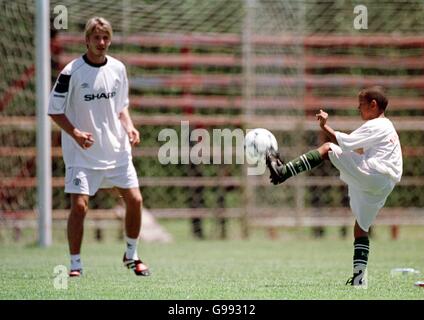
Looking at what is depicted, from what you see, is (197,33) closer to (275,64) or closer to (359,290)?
(275,64)

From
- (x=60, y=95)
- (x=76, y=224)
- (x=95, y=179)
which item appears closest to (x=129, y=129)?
(x=95, y=179)

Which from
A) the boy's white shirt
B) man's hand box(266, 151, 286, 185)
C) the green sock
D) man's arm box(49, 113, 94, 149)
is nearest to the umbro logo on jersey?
man's arm box(49, 113, 94, 149)

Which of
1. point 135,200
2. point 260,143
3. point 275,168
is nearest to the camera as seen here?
point 275,168

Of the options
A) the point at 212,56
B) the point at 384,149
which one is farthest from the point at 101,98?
the point at 212,56

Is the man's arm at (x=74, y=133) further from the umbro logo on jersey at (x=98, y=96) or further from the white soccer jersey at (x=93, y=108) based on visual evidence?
the umbro logo on jersey at (x=98, y=96)

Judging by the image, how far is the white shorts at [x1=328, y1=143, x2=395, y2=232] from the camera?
712cm

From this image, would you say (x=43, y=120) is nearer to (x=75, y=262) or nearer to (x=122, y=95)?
(x=122, y=95)

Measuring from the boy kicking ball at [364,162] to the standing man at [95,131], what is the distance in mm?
1405

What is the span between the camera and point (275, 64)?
15.2m

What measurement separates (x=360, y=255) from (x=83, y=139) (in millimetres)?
2155

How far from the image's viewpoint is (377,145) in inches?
281

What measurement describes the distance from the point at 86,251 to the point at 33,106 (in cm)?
331

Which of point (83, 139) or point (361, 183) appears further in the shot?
point (83, 139)

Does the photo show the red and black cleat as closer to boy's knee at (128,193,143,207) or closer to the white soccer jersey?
boy's knee at (128,193,143,207)
